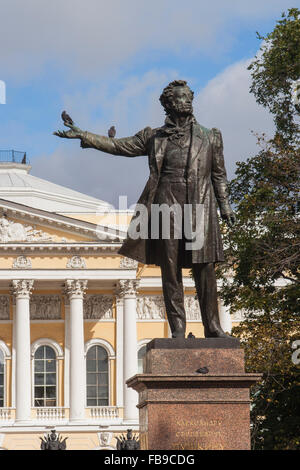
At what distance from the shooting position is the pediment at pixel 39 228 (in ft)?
164

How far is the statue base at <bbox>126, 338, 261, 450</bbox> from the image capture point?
31.4ft

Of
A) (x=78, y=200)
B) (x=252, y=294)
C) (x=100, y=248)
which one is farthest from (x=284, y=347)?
(x=78, y=200)

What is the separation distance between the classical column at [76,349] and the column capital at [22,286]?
1.49 meters

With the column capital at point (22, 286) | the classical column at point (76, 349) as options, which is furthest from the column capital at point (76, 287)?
the column capital at point (22, 286)

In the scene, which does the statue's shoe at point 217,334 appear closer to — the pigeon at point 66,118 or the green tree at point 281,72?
the pigeon at point 66,118

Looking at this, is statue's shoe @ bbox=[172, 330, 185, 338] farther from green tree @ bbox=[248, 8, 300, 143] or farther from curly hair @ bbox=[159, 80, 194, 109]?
green tree @ bbox=[248, 8, 300, 143]

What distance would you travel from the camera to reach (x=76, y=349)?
4975 cm

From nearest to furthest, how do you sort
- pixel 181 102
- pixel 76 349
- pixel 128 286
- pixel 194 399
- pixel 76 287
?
pixel 194 399 → pixel 181 102 → pixel 76 349 → pixel 76 287 → pixel 128 286

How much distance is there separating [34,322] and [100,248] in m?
4.82

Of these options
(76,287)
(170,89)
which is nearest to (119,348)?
(76,287)

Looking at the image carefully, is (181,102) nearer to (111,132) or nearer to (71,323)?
(111,132)

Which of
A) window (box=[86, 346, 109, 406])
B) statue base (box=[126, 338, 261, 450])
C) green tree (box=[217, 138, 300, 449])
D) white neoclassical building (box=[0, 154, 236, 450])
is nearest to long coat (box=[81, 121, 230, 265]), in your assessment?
statue base (box=[126, 338, 261, 450])

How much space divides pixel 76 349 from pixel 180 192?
39.9 metres
